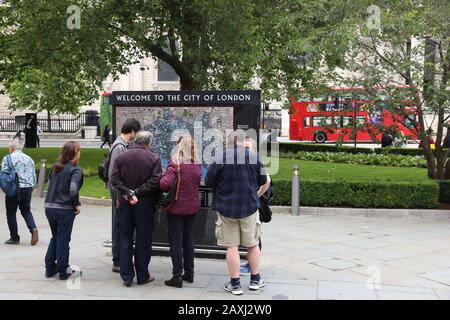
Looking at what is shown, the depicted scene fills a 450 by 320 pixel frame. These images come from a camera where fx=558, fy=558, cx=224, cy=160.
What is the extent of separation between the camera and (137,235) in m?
6.37

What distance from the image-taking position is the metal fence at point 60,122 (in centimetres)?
4544

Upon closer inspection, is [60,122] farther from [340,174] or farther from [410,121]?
[410,121]

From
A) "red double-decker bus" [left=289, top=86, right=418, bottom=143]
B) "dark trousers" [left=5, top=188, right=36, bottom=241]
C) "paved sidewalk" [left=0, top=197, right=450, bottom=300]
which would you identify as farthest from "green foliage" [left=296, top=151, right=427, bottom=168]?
"dark trousers" [left=5, top=188, right=36, bottom=241]

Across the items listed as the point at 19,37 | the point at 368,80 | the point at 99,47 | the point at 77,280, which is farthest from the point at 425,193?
the point at 19,37

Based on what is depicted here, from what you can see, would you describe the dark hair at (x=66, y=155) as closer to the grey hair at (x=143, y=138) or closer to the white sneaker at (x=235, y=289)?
the grey hair at (x=143, y=138)

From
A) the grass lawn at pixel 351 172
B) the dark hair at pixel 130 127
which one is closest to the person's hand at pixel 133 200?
the dark hair at pixel 130 127

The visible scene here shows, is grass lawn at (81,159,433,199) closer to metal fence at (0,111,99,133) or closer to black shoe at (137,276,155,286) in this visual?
black shoe at (137,276,155,286)

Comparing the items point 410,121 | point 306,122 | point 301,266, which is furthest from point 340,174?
point 306,122

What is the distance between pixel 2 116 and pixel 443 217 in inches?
1862

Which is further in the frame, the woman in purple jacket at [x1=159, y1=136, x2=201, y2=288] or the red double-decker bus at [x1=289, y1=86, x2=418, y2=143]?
the red double-decker bus at [x1=289, y1=86, x2=418, y2=143]

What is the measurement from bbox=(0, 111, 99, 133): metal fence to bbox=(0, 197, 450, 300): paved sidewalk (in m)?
35.9

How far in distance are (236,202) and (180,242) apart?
0.87 metres

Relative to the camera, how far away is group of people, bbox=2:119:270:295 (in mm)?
6047
